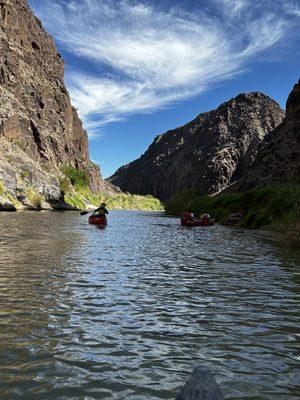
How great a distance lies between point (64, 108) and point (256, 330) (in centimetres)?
19759

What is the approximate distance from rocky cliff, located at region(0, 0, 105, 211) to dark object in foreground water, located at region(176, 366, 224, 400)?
90.0m

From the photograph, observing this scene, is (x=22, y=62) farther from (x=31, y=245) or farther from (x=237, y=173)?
(x=31, y=245)

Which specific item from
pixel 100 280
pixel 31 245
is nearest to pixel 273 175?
pixel 31 245

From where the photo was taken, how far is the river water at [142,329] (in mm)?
6797

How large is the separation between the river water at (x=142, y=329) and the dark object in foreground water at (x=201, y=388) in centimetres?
249

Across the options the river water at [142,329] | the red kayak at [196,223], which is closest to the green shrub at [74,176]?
the red kayak at [196,223]

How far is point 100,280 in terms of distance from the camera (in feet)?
48.7

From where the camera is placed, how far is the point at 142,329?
948 centimetres

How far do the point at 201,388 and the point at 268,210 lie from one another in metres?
43.9

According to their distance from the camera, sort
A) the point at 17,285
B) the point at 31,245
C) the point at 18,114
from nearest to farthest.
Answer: the point at 17,285 → the point at 31,245 → the point at 18,114

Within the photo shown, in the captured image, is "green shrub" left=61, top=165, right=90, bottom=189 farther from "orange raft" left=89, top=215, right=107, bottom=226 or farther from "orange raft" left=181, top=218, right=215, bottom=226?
"orange raft" left=181, top=218, right=215, bottom=226

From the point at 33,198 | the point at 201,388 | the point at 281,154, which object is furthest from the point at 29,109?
the point at 201,388

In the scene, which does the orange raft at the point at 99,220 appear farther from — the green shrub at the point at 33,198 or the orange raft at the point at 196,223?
the green shrub at the point at 33,198

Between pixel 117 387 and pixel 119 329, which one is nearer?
pixel 117 387
